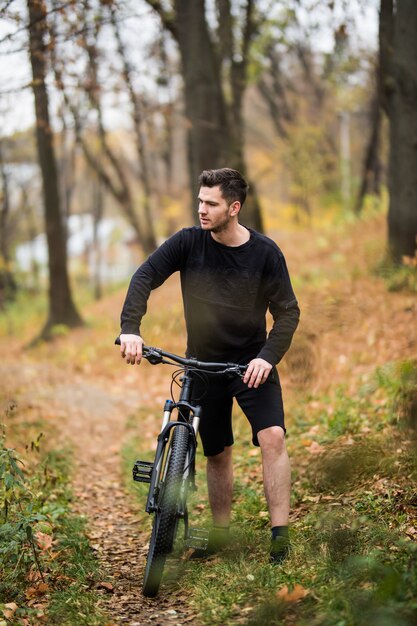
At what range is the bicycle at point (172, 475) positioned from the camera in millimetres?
4461

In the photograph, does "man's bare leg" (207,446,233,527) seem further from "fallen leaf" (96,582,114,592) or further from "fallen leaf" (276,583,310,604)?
"fallen leaf" (276,583,310,604)

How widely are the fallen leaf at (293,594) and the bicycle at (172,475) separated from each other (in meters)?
0.73

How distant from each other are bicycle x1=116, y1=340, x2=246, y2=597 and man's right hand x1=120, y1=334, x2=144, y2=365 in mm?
59

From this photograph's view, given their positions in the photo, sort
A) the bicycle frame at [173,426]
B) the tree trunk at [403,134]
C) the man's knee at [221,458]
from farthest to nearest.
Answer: the tree trunk at [403,134]
the man's knee at [221,458]
the bicycle frame at [173,426]

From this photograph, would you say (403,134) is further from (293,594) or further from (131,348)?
(293,594)

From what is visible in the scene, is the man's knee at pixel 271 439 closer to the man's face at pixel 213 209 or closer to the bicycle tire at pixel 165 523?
the bicycle tire at pixel 165 523

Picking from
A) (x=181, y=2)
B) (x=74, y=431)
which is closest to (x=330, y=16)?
(x=181, y=2)

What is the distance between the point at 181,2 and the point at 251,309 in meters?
10.1

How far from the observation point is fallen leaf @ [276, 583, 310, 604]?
13.1 feet

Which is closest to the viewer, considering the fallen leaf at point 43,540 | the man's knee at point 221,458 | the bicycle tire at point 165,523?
the bicycle tire at point 165,523

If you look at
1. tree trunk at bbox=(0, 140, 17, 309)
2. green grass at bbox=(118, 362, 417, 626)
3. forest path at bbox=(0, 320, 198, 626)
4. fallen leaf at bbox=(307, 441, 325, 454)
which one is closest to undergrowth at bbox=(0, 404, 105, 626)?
forest path at bbox=(0, 320, 198, 626)

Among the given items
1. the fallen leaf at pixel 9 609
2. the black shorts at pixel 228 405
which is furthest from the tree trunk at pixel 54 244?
the fallen leaf at pixel 9 609

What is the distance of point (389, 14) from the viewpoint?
1097 centimetres

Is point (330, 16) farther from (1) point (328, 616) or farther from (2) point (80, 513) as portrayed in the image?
(1) point (328, 616)
